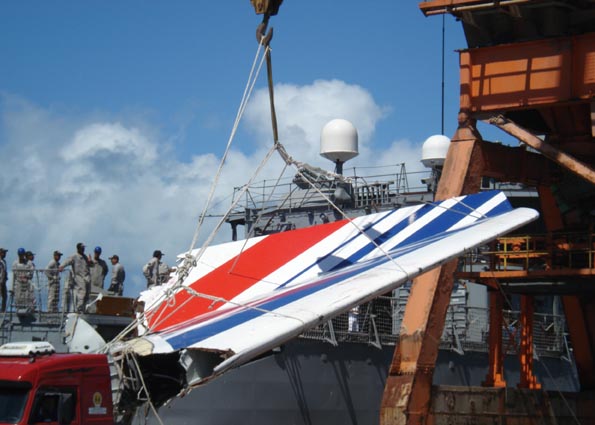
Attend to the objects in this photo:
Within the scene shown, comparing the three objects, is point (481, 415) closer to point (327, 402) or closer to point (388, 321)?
point (327, 402)

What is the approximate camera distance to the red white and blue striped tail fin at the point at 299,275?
9.11m

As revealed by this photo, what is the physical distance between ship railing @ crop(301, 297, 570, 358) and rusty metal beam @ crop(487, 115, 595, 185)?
4950 mm

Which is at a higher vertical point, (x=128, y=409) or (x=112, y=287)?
(x=112, y=287)

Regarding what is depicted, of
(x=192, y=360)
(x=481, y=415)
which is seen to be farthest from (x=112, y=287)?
(x=192, y=360)

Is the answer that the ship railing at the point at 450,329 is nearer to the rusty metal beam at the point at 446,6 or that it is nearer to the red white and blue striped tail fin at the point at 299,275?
the red white and blue striped tail fin at the point at 299,275

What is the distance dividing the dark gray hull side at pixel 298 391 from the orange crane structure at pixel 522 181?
3525 millimetres

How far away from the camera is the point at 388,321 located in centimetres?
2594

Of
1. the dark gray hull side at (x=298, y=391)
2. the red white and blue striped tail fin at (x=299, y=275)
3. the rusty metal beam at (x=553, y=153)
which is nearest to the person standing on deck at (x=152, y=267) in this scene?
the dark gray hull side at (x=298, y=391)

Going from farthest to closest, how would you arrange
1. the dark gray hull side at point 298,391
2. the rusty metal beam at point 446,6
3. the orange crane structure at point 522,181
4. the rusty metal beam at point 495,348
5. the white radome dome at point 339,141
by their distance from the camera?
the white radome dome at point 339,141 < the rusty metal beam at point 495,348 < the dark gray hull side at point 298,391 < the rusty metal beam at point 446,6 < the orange crane structure at point 522,181

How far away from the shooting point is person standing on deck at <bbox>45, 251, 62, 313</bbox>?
2250cm

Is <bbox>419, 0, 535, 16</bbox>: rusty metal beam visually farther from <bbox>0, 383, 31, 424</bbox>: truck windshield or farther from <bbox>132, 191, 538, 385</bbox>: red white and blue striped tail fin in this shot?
<bbox>0, 383, 31, 424</bbox>: truck windshield

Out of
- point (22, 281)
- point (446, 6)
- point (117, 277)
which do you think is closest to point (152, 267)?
point (117, 277)

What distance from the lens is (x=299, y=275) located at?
44.3ft

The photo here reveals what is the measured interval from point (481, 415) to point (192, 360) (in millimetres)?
12857
